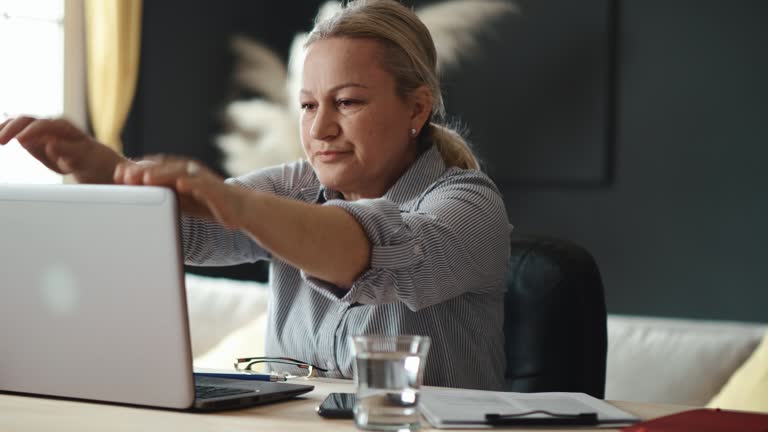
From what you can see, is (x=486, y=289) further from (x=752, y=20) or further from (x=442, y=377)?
(x=752, y=20)

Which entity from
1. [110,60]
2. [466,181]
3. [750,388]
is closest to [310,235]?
[466,181]

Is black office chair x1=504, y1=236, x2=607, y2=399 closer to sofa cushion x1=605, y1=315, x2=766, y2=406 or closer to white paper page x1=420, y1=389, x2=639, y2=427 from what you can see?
white paper page x1=420, y1=389, x2=639, y2=427

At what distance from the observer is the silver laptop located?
3.28ft

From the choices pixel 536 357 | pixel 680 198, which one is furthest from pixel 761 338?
pixel 680 198

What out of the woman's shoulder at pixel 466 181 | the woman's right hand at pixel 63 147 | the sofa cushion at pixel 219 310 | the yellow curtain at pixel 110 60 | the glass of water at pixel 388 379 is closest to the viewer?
the glass of water at pixel 388 379

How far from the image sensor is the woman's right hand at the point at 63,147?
1356mm

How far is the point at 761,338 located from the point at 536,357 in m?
0.91

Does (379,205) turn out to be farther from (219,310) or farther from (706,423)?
(219,310)

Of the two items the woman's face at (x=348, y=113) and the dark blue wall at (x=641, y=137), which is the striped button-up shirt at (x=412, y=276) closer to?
the woman's face at (x=348, y=113)

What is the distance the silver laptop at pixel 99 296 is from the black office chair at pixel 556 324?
2.18ft

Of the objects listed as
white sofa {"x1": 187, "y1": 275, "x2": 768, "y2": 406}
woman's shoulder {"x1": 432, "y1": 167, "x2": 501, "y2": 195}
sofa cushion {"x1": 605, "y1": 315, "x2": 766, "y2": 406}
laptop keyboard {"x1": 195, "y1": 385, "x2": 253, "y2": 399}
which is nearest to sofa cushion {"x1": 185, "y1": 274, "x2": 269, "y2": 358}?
white sofa {"x1": 187, "y1": 275, "x2": 768, "y2": 406}

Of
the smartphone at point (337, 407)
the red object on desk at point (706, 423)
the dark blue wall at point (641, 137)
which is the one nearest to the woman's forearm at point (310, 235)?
the smartphone at point (337, 407)

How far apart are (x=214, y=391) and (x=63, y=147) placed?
0.48 metres

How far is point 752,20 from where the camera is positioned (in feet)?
11.4
